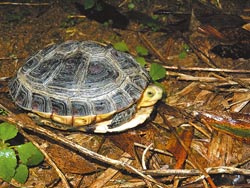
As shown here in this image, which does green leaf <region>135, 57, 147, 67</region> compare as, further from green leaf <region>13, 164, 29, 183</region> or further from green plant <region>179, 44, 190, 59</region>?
green leaf <region>13, 164, 29, 183</region>

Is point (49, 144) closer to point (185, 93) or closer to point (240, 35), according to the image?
point (185, 93)

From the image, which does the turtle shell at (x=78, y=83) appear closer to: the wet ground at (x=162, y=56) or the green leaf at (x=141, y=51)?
the wet ground at (x=162, y=56)

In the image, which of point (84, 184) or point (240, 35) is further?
point (240, 35)

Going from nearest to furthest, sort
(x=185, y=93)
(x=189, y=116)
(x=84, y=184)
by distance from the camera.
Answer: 1. (x=84, y=184)
2. (x=189, y=116)
3. (x=185, y=93)

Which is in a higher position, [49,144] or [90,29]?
[90,29]

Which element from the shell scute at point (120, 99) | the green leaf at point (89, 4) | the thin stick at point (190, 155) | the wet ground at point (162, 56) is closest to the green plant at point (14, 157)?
the wet ground at point (162, 56)

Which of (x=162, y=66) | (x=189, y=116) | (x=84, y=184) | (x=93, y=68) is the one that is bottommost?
(x=84, y=184)

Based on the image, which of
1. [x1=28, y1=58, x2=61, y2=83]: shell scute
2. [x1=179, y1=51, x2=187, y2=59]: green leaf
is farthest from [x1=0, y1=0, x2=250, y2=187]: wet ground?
[x1=28, y1=58, x2=61, y2=83]: shell scute

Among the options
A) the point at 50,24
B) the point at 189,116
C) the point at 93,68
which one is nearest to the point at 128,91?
the point at 93,68

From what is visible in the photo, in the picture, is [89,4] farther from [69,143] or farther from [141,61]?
[69,143]
